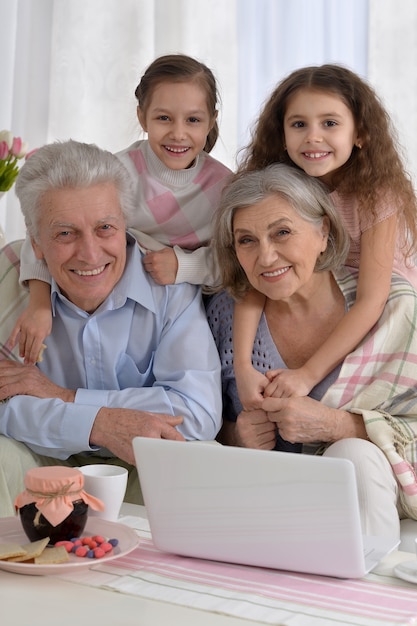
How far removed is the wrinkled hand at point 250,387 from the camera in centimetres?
220

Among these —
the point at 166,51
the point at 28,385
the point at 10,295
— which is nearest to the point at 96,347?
the point at 28,385

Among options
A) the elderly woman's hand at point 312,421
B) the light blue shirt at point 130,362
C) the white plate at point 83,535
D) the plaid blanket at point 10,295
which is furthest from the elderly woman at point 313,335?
the white plate at point 83,535

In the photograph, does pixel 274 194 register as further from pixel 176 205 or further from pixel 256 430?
pixel 256 430

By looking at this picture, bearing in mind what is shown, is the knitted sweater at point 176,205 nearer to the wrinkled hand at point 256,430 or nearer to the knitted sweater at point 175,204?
the knitted sweater at point 175,204

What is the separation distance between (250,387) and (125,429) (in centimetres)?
32

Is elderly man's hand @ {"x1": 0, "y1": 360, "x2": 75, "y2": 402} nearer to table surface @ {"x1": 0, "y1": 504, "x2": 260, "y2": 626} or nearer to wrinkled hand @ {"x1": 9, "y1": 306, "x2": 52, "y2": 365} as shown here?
wrinkled hand @ {"x1": 9, "y1": 306, "x2": 52, "y2": 365}

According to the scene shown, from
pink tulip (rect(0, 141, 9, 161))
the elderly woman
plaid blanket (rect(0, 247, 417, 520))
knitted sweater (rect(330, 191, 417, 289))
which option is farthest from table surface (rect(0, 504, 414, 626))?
pink tulip (rect(0, 141, 9, 161))

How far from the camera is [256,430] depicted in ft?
7.30

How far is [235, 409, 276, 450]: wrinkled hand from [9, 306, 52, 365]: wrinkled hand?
52 cm

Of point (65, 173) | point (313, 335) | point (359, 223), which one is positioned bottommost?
point (313, 335)

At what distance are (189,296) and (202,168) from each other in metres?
0.43

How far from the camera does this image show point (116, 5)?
427 cm

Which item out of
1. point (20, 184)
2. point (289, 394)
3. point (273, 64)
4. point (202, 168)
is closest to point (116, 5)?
point (273, 64)

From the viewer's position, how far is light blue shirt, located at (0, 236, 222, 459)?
7.06 ft
